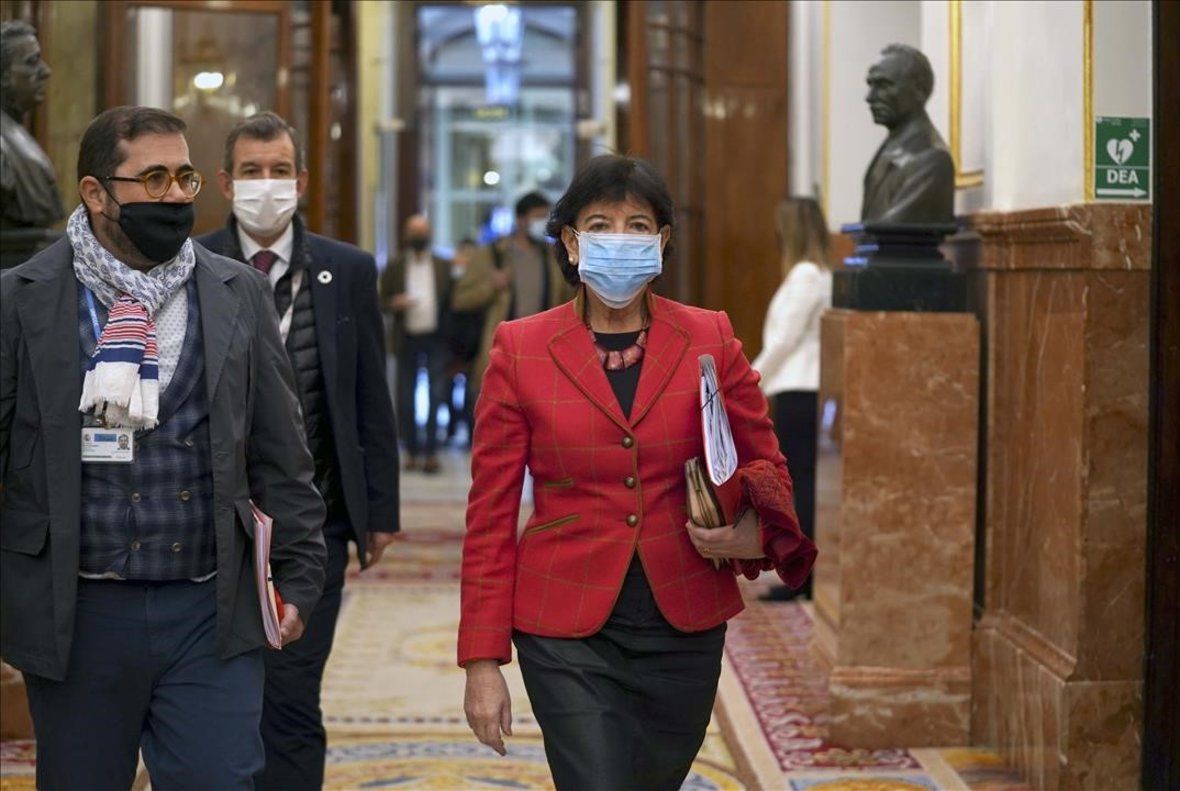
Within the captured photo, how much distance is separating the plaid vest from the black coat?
123 cm

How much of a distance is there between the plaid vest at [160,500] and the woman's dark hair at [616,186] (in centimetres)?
76

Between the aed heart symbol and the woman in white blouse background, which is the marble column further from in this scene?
the woman in white blouse background

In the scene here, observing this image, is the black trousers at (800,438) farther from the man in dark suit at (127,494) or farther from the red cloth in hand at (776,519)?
the man in dark suit at (127,494)

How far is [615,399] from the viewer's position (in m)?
3.44

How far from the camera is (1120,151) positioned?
5.45 m

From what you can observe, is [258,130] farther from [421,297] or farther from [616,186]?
[421,297]

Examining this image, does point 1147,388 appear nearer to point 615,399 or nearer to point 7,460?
point 615,399

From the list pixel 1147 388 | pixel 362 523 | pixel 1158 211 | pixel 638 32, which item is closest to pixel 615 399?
pixel 362 523

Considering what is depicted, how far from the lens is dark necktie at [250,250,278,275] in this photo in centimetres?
466

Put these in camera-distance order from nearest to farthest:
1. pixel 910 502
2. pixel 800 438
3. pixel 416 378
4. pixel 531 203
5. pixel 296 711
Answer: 1. pixel 296 711
2. pixel 910 502
3. pixel 800 438
4. pixel 531 203
5. pixel 416 378

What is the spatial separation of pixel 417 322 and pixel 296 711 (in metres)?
9.72

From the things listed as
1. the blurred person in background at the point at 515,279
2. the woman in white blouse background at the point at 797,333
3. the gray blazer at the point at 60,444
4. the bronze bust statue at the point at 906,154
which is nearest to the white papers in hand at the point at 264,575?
the gray blazer at the point at 60,444

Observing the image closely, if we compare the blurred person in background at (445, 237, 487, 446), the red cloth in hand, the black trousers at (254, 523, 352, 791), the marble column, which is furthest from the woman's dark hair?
the blurred person in background at (445, 237, 487, 446)

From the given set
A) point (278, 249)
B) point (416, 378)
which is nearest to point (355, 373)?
point (278, 249)
